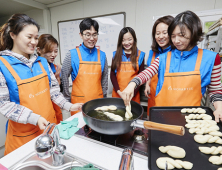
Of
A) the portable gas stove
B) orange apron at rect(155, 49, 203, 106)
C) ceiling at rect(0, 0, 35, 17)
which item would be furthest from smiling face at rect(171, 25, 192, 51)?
ceiling at rect(0, 0, 35, 17)

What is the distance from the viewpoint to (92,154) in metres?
0.75

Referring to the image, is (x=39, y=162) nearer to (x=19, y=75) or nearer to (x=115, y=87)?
(x=19, y=75)

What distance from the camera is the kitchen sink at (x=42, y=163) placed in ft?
2.16

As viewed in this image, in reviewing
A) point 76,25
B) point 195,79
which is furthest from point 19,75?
point 76,25

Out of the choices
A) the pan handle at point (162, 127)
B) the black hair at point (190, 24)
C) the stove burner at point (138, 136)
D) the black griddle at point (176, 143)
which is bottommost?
the stove burner at point (138, 136)

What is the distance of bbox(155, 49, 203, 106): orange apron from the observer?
1.13 m

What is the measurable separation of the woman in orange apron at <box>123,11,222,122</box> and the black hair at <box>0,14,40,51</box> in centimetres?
94

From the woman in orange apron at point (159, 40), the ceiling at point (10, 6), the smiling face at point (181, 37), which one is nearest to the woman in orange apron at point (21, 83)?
the smiling face at point (181, 37)

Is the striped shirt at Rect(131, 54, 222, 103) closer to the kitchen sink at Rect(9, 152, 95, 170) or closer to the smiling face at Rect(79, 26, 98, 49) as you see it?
the kitchen sink at Rect(9, 152, 95, 170)

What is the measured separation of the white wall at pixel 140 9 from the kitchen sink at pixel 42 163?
2568mm

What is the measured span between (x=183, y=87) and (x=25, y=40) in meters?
1.32

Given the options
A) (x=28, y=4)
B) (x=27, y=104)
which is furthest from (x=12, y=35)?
(x=28, y=4)

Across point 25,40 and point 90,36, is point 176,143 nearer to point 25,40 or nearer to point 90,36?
point 25,40

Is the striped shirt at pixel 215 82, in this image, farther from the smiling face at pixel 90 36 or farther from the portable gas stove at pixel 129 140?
the smiling face at pixel 90 36
